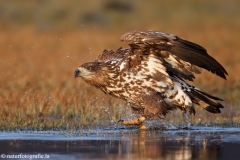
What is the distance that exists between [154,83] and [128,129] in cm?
84

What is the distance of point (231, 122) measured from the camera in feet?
37.1

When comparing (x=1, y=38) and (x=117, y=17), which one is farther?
(x=117, y=17)

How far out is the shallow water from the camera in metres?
8.06

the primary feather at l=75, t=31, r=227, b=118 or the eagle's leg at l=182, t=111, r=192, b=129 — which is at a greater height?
the primary feather at l=75, t=31, r=227, b=118

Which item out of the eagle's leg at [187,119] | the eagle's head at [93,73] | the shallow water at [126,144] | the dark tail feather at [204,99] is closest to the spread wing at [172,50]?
the dark tail feather at [204,99]

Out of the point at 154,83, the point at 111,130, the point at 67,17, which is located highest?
the point at 67,17

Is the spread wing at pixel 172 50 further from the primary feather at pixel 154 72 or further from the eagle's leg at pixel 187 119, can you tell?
the eagle's leg at pixel 187 119

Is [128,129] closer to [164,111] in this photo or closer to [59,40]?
[164,111]

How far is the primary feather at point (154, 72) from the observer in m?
10.5

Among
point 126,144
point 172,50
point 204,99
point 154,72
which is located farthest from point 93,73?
point 126,144

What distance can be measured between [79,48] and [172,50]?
1282 centimetres

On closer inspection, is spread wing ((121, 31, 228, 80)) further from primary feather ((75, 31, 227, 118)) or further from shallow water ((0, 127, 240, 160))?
shallow water ((0, 127, 240, 160))

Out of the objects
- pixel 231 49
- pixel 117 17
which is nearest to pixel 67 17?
pixel 117 17

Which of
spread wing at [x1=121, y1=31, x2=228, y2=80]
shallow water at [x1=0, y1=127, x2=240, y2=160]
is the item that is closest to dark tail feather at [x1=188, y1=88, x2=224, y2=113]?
spread wing at [x1=121, y1=31, x2=228, y2=80]
